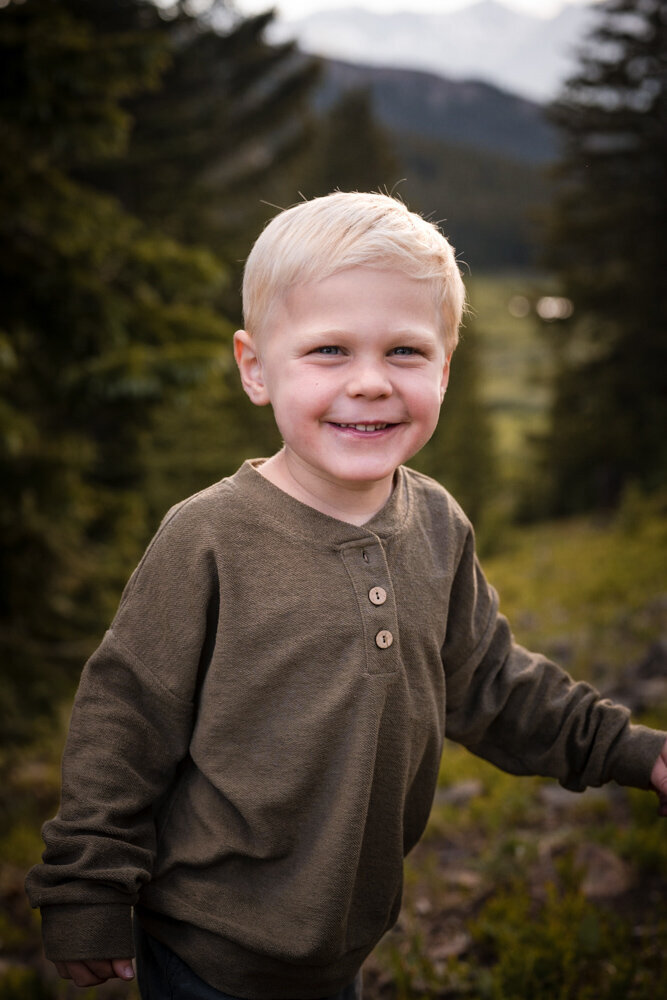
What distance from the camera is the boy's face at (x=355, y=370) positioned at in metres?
1.49

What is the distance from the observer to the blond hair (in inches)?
58.0

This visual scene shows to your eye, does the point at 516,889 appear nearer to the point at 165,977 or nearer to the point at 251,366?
the point at 165,977

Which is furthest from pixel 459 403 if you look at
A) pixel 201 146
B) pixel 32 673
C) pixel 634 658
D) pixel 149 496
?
pixel 32 673

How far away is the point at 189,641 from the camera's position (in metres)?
1.53

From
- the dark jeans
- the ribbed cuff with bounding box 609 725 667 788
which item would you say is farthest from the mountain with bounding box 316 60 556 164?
the dark jeans

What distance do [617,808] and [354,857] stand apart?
268 centimetres

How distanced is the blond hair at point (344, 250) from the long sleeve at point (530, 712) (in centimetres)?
65

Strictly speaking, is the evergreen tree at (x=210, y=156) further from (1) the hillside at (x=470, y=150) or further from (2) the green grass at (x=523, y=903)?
(1) the hillside at (x=470, y=150)

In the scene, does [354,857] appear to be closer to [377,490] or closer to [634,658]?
[377,490]

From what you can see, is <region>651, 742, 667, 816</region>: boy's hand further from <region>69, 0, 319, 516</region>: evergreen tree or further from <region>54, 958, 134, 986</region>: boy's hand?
<region>69, 0, 319, 516</region>: evergreen tree

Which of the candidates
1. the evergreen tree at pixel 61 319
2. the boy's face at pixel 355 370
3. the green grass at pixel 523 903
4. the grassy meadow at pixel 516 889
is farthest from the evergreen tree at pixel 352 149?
the boy's face at pixel 355 370

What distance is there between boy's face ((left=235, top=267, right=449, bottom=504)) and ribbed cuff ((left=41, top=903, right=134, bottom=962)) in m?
0.93

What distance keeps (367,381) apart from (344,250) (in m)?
0.24

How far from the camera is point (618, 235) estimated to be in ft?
55.4
